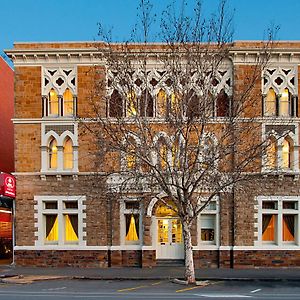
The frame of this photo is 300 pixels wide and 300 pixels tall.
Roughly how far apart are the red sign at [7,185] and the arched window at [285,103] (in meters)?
13.5

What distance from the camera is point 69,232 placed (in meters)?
27.9

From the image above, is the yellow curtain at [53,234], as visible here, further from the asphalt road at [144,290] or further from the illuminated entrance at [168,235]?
the asphalt road at [144,290]

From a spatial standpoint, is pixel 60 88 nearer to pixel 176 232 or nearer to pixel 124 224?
pixel 124 224

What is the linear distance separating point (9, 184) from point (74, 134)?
13.0ft

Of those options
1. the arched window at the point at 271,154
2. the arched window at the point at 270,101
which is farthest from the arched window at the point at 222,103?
the arched window at the point at 271,154

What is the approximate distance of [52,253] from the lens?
27266mm

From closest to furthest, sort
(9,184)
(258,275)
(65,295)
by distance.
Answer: (65,295) → (258,275) → (9,184)

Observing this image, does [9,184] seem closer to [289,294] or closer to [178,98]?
[178,98]

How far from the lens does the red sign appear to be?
2569 centimetres

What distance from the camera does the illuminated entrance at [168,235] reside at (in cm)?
2769

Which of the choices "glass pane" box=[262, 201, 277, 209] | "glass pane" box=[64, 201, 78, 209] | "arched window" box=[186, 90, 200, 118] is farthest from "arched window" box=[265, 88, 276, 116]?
"glass pane" box=[64, 201, 78, 209]

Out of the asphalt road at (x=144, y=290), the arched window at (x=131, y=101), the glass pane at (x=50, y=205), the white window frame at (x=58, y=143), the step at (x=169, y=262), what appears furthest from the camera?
the glass pane at (x=50, y=205)

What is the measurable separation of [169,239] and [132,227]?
1.99 metres

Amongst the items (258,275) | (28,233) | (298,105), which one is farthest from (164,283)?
(298,105)
